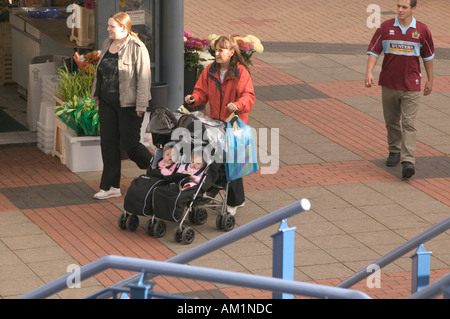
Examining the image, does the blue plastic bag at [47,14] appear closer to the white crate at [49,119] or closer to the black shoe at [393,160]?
the white crate at [49,119]

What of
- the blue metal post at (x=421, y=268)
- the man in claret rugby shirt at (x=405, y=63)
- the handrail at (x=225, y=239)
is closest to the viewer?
the handrail at (x=225, y=239)

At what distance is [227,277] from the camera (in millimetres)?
4133

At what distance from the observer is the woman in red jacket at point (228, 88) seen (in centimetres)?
905

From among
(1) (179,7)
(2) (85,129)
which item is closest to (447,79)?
(1) (179,7)

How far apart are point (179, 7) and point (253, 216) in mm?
3011

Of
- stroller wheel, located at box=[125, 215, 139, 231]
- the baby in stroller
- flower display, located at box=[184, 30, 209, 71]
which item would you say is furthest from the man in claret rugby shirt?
stroller wheel, located at box=[125, 215, 139, 231]

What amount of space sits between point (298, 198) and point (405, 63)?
199cm

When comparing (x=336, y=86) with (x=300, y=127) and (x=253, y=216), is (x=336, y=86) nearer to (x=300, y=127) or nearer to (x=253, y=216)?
(x=300, y=127)

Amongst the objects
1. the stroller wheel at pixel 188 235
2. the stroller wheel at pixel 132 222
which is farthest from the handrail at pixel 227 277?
the stroller wheel at pixel 132 222

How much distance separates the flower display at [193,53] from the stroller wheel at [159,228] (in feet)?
12.5

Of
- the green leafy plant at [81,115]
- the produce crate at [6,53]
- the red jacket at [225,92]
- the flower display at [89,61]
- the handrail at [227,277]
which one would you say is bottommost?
the produce crate at [6,53]

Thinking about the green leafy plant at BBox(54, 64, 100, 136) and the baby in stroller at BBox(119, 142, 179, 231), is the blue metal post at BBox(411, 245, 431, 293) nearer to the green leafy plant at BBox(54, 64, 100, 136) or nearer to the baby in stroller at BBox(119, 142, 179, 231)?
the baby in stroller at BBox(119, 142, 179, 231)

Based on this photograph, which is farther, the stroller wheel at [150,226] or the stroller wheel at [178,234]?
the stroller wheel at [150,226]

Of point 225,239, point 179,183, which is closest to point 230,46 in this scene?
point 179,183
